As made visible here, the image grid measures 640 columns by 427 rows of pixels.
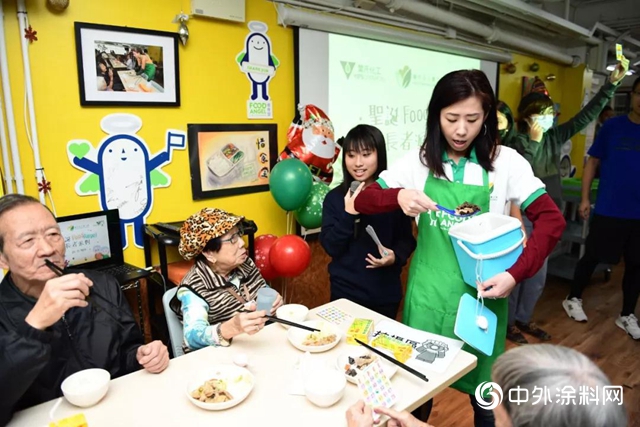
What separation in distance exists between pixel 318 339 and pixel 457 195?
69 centimetres

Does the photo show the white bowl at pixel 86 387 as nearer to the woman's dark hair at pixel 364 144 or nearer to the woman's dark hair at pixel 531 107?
the woman's dark hair at pixel 364 144

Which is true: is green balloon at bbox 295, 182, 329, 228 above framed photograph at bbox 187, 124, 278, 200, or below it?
below

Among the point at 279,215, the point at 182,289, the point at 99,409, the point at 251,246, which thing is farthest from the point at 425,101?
the point at 99,409

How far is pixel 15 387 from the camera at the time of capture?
0.98 m

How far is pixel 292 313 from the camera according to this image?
1572 mm

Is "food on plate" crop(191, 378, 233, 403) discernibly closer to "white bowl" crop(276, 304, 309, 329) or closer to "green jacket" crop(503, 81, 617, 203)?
Result: "white bowl" crop(276, 304, 309, 329)

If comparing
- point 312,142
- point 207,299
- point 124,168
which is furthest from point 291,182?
point 207,299

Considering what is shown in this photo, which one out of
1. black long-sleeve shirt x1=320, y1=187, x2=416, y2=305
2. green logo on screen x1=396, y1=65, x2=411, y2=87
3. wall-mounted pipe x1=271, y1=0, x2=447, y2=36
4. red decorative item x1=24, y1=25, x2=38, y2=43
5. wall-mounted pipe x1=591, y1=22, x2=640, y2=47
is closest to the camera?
black long-sleeve shirt x1=320, y1=187, x2=416, y2=305

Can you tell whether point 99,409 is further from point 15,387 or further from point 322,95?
point 322,95

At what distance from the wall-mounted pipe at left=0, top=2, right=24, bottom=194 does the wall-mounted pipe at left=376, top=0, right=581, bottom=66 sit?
241 centimetres

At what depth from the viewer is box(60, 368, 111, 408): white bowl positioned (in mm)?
1080

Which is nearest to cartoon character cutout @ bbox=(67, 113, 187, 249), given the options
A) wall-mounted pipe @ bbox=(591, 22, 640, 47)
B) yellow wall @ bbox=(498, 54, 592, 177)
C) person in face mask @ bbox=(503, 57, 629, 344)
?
person in face mask @ bbox=(503, 57, 629, 344)

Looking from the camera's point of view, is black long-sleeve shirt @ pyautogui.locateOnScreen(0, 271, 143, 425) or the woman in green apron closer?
black long-sleeve shirt @ pyautogui.locateOnScreen(0, 271, 143, 425)

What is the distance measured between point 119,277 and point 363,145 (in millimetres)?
1401
